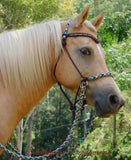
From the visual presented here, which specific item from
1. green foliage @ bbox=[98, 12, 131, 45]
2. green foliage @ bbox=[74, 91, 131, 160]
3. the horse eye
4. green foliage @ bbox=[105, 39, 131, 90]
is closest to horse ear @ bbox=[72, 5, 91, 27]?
the horse eye

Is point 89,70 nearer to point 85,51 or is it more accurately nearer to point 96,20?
point 85,51

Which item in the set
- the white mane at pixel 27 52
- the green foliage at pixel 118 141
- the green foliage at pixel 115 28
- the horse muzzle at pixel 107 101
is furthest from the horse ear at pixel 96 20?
the green foliage at pixel 118 141

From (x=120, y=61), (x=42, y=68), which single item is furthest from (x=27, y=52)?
(x=120, y=61)

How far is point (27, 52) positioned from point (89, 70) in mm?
663

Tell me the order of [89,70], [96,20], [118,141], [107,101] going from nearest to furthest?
[107,101], [89,70], [96,20], [118,141]

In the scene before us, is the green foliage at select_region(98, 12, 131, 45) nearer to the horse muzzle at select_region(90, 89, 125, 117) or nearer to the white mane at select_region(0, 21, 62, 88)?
the white mane at select_region(0, 21, 62, 88)

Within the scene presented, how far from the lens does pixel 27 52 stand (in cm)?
197

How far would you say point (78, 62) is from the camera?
6.68 ft

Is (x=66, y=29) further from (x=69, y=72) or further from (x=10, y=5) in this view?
(x=10, y=5)

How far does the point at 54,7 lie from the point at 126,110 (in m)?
5.85

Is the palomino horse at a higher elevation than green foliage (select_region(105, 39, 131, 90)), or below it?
higher

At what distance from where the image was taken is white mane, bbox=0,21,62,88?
74.5 inches

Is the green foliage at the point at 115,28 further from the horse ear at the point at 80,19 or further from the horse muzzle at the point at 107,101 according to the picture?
the horse muzzle at the point at 107,101

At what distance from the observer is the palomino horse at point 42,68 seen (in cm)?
187
